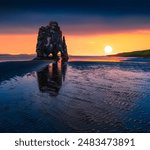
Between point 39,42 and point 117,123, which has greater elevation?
point 39,42

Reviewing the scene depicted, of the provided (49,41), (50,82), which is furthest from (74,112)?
(49,41)

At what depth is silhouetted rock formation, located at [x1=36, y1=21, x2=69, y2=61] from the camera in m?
139

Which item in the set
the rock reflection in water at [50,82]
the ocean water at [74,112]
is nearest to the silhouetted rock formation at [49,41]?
the rock reflection in water at [50,82]

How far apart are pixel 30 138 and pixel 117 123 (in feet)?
19.2

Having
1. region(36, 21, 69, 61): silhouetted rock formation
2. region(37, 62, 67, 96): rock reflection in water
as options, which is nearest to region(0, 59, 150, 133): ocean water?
region(37, 62, 67, 96): rock reflection in water

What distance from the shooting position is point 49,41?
13912 cm

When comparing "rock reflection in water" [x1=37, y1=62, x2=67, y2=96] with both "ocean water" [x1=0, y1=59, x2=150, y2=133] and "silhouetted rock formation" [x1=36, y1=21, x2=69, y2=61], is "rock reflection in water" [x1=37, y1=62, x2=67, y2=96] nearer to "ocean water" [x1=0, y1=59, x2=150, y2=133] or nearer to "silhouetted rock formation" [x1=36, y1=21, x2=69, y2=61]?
"ocean water" [x1=0, y1=59, x2=150, y2=133]

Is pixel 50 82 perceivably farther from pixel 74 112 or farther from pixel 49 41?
pixel 49 41

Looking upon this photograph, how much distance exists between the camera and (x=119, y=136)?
1315 cm

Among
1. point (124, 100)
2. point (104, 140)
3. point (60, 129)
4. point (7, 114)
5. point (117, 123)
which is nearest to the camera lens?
point (104, 140)

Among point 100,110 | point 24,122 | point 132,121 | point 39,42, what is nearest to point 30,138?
point 24,122

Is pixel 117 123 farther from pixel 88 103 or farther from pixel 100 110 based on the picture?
pixel 88 103

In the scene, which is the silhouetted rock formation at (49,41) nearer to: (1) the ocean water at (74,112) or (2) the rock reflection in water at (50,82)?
(2) the rock reflection in water at (50,82)

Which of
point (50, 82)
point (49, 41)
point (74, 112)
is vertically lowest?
point (74, 112)
